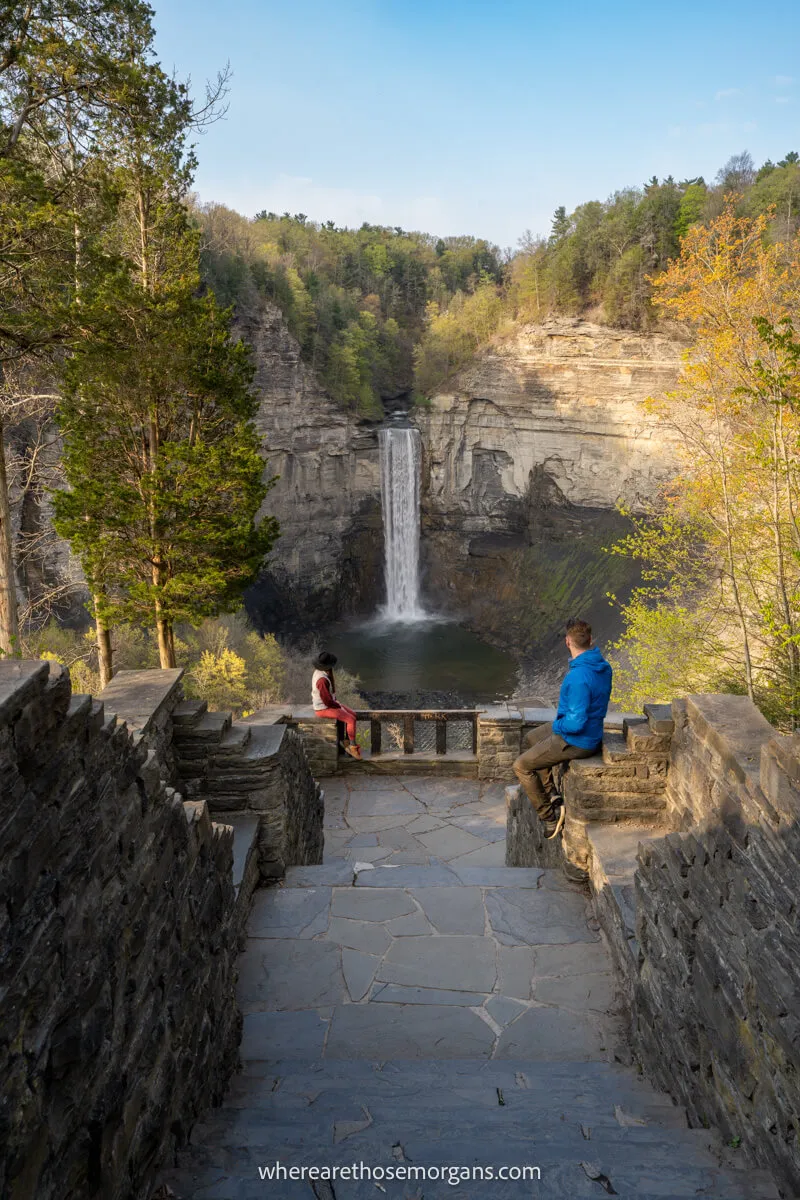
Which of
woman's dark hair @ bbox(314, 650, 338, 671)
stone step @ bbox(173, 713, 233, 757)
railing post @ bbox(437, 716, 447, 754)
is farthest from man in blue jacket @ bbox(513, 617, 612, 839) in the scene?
railing post @ bbox(437, 716, 447, 754)

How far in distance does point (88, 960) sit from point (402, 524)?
3346cm

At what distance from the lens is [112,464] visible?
35.8ft

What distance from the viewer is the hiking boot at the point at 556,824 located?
5.17 m

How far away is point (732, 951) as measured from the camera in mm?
2566

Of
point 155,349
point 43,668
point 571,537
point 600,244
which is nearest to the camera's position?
point 43,668

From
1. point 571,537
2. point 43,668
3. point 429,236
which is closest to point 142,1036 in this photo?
point 43,668

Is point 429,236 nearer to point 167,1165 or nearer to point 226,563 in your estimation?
point 226,563

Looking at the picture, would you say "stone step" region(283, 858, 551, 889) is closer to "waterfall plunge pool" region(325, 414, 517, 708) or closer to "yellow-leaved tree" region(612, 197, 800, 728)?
"yellow-leaved tree" region(612, 197, 800, 728)

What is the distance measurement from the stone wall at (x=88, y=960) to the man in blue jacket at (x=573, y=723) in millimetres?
2778

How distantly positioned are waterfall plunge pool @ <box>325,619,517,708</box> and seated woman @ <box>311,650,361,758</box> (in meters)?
16.4

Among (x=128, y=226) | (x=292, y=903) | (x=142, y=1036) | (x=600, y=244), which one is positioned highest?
(x=600, y=244)

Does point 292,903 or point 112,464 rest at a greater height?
point 112,464

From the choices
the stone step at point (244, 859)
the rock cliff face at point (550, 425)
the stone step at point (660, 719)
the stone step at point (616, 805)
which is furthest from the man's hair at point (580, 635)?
the rock cliff face at point (550, 425)

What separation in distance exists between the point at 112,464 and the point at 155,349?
189 cm
